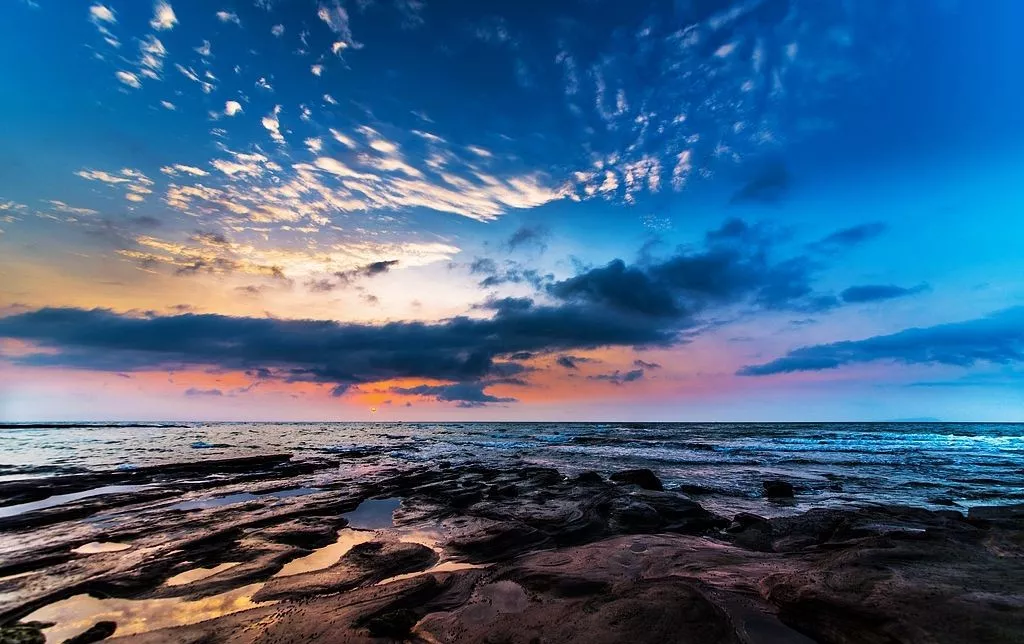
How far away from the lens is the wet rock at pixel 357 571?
8359 mm

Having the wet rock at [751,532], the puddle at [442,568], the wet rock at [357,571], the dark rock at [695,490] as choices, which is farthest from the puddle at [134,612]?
the dark rock at [695,490]

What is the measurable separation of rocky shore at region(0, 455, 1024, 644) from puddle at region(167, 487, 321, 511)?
467mm

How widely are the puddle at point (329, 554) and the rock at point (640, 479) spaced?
13.3m

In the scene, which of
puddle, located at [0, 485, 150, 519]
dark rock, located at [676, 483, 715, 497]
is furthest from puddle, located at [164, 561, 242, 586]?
dark rock, located at [676, 483, 715, 497]

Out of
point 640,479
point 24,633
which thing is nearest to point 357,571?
point 24,633

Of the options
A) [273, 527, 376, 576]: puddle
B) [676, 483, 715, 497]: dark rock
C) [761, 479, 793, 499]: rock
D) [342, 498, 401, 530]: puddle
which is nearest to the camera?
[273, 527, 376, 576]: puddle

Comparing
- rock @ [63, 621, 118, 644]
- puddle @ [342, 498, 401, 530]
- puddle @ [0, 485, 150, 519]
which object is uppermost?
rock @ [63, 621, 118, 644]

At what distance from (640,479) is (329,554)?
15412mm

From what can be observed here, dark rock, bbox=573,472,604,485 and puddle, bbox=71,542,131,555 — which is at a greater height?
dark rock, bbox=573,472,604,485

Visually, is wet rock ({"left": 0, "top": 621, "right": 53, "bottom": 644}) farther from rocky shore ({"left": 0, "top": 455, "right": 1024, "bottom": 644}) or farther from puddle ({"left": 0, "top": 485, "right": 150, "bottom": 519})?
puddle ({"left": 0, "top": 485, "right": 150, "bottom": 519})

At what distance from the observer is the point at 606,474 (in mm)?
27062

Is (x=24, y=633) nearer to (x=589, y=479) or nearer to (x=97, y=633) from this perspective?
(x=97, y=633)

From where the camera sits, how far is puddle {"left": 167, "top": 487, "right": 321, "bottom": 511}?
16.7 metres

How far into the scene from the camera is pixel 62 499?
1764 centimetres
